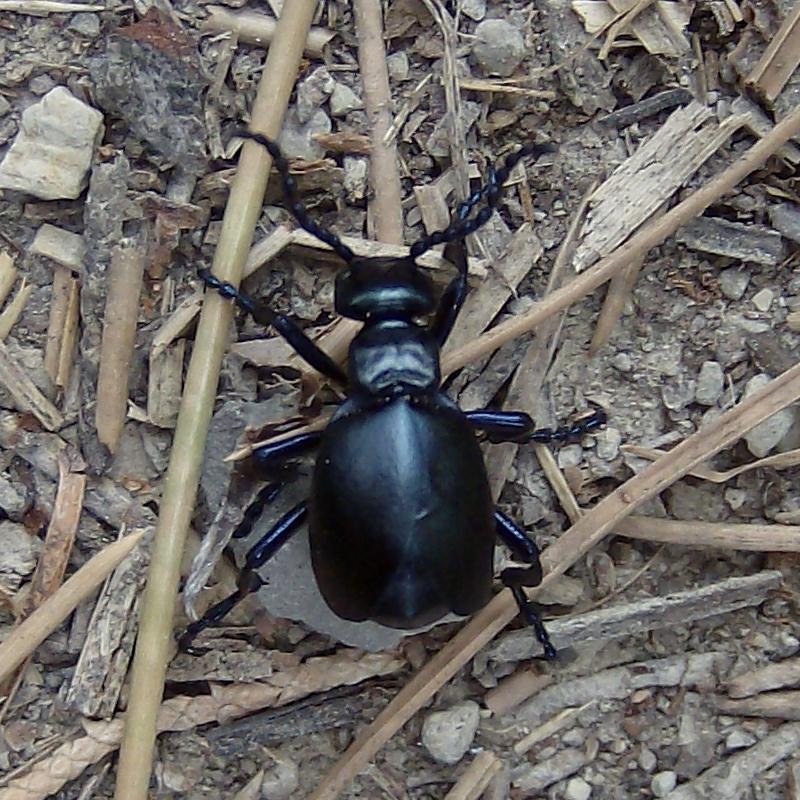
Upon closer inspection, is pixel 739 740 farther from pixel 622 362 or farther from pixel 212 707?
pixel 212 707

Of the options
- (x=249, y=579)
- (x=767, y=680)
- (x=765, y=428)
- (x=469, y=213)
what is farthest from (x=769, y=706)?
(x=469, y=213)

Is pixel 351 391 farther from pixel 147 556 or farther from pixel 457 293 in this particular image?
pixel 147 556

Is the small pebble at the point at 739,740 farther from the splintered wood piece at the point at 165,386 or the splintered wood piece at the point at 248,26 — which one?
the splintered wood piece at the point at 248,26

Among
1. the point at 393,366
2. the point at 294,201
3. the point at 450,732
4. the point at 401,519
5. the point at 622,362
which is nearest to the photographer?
the point at 401,519

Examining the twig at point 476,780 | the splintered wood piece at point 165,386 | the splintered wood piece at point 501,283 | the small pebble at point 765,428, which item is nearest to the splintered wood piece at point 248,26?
the splintered wood piece at point 501,283

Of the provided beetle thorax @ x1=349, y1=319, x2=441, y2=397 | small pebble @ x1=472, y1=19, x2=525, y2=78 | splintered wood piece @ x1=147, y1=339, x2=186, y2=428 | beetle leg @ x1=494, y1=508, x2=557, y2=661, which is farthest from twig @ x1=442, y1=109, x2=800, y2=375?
splintered wood piece @ x1=147, y1=339, x2=186, y2=428

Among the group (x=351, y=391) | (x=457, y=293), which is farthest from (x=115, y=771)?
(x=457, y=293)

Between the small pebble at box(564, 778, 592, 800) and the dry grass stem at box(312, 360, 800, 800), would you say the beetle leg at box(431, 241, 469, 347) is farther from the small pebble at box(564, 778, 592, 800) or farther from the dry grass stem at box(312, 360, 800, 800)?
the small pebble at box(564, 778, 592, 800)
